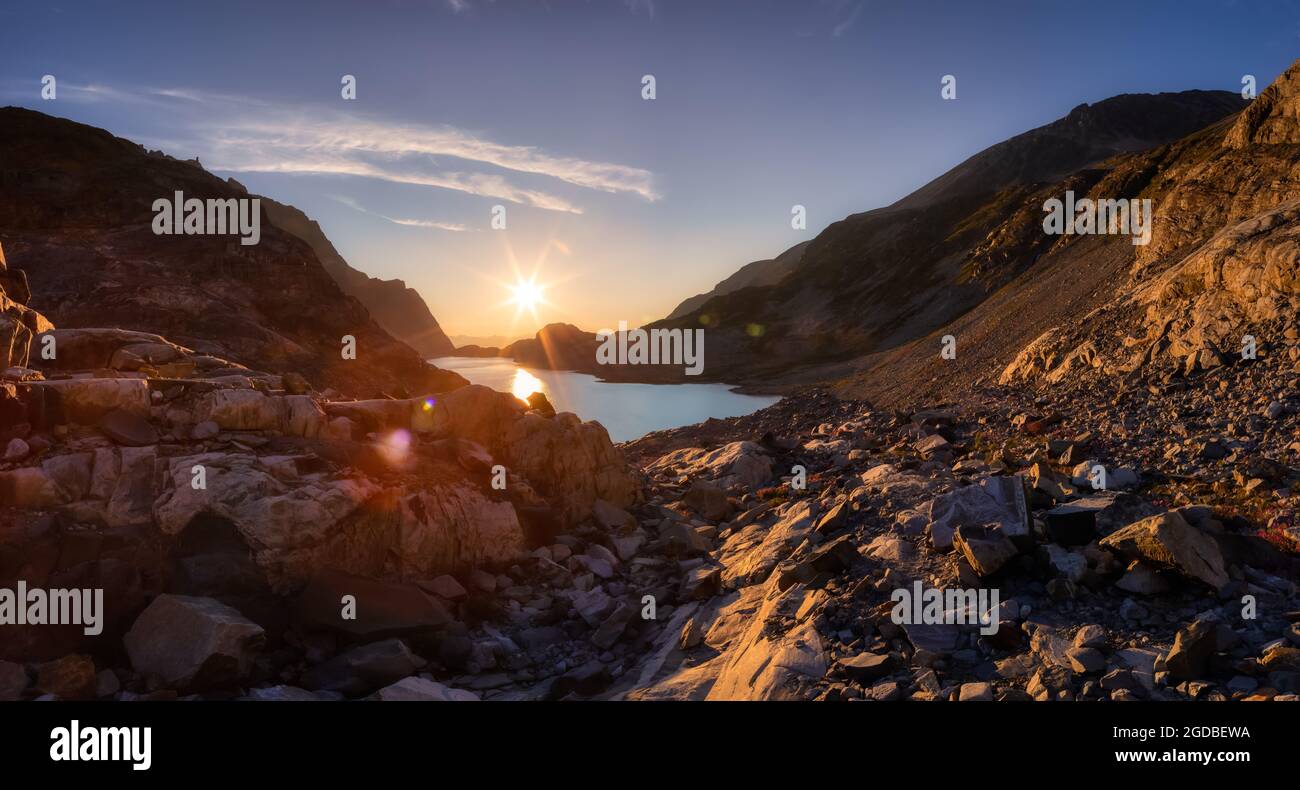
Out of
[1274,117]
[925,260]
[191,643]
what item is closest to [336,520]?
[191,643]

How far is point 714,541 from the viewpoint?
20.4m

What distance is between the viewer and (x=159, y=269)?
41844mm

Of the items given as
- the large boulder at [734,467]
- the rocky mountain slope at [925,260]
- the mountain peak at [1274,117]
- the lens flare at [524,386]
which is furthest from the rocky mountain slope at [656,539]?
the rocky mountain slope at [925,260]

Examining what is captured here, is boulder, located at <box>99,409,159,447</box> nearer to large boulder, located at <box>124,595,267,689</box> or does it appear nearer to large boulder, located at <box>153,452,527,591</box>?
large boulder, located at <box>153,452,527,591</box>

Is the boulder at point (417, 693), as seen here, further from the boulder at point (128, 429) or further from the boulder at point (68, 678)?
the boulder at point (128, 429)

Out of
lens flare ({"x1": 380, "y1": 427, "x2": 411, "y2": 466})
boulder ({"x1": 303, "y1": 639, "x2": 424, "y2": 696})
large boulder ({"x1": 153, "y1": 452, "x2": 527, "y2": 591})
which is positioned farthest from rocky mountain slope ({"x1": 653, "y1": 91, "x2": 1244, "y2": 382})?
boulder ({"x1": 303, "y1": 639, "x2": 424, "y2": 696})

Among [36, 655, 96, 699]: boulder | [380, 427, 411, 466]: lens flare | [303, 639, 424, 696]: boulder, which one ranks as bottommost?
[303, 639, 424, 696]: boulder

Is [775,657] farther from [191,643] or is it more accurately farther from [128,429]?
[128,429]

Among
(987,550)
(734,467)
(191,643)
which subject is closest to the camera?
(987,550)

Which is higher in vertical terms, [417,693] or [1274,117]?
[1274,117]

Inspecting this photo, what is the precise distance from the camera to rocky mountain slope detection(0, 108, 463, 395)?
38.1 m

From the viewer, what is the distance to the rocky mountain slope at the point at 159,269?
125ft
